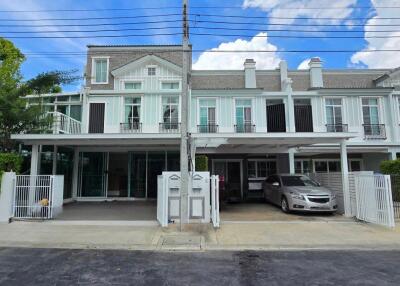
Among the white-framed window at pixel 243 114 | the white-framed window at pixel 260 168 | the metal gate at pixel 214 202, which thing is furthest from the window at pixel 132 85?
the metal gate at pixel 214 202

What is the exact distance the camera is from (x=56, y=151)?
46.7ft

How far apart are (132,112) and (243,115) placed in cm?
644

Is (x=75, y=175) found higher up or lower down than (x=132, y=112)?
lower down

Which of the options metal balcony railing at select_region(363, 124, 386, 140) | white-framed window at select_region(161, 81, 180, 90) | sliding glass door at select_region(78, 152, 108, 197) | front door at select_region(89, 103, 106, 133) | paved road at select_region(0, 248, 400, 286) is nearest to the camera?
paved road at select_region(0, 248, 400, 286)

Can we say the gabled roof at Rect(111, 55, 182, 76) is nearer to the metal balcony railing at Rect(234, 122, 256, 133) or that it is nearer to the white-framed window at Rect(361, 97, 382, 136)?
the metal balcony railing at Rect(234, 122, 256, 133)

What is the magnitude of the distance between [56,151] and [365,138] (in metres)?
16.7

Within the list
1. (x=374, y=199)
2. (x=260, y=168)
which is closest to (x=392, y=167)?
(x=374, y=199)

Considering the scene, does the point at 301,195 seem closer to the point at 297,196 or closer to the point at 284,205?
the point at 297,196

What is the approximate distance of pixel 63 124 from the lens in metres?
14.7

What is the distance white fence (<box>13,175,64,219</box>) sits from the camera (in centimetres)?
1032

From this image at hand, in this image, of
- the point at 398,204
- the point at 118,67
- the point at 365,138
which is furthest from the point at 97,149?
the point at 365,138

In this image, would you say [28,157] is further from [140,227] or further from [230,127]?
[230,127]

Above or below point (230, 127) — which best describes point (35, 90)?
above

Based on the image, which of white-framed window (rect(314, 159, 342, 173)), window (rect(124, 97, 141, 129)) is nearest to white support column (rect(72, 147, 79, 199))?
window (rect(124, 97, 141, 129))
